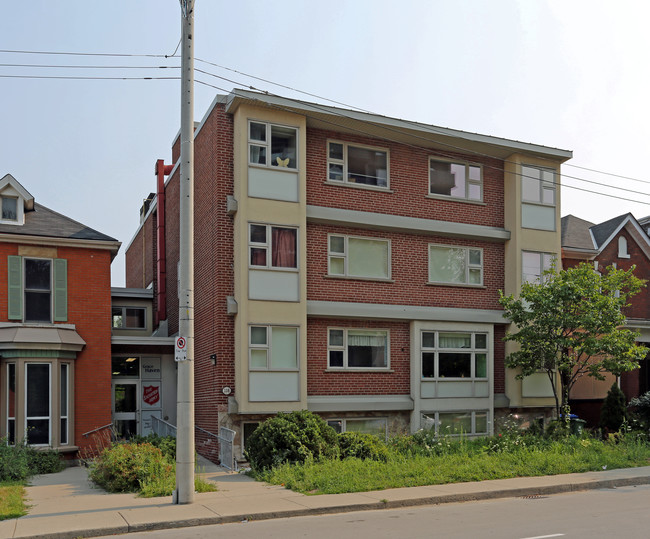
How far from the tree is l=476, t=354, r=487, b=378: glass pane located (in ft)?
3.81

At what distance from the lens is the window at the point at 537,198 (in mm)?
23734

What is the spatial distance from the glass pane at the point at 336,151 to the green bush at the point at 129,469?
1015 centimetres

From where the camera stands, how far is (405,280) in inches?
870

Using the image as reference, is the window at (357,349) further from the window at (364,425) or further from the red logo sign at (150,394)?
the red logo sign at (150,394)

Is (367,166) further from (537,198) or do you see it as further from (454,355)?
(454,355)

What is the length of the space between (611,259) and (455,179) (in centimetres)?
956

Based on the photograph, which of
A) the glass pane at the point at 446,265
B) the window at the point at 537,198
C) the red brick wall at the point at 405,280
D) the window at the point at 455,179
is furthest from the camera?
the window at the point at 537,198

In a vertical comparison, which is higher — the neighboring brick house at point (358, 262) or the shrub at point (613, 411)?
the neighboring brick house at point (358, 262)

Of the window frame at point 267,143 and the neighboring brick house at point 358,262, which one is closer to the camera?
the neighboring brick house at point 358,262

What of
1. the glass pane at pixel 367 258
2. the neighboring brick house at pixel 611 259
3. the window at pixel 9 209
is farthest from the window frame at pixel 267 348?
the neighboring brick house at pixel 611 259

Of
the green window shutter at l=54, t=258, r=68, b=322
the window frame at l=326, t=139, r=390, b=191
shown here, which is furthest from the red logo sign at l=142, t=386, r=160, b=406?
the window frame at l=326, t=139, r=390, b=191

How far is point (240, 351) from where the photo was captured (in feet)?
62.9

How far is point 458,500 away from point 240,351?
24.7ft

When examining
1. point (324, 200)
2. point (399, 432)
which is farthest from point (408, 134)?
point (399, 432)
